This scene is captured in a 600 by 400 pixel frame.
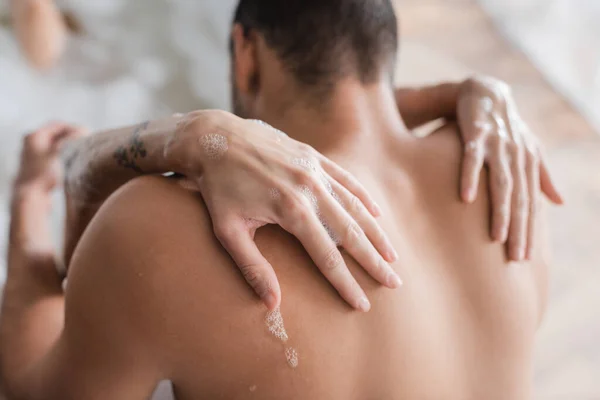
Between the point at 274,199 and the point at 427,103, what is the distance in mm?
494

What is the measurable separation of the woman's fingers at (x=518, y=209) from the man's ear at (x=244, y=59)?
0.38 m

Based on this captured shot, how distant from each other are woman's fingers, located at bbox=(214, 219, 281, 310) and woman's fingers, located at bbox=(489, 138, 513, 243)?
0.31 meters

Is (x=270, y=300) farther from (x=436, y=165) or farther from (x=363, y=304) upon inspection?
(x=436, y=165)

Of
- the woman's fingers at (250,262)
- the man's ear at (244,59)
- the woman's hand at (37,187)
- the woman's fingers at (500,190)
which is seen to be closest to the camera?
the woman's fingers at (250,262)

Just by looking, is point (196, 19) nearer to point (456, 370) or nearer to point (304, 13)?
point (304, 13)

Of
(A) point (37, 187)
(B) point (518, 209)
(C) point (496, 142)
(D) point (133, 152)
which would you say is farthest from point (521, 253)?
(A) point (37, 187)

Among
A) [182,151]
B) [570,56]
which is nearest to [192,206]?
[182,151]

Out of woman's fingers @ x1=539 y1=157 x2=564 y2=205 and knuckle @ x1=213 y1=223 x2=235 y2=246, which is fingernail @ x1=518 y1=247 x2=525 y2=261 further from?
knuckle @ x1=213 y1=223 x2=235 y2=246

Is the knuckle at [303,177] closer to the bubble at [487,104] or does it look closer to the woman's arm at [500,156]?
the woman's arm at [500,156]

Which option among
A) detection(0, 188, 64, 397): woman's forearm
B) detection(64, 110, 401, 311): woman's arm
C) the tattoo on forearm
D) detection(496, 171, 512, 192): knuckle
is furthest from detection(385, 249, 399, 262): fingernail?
detection(0, 188, 64, 397): woman's forearm

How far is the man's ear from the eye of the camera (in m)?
0.88

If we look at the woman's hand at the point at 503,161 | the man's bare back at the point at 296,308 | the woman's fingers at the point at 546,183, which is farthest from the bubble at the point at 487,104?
the man's bare back at the point at 296,308

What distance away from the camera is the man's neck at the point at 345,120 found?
0.79 meters

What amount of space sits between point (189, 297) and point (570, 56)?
1632 millimetres
